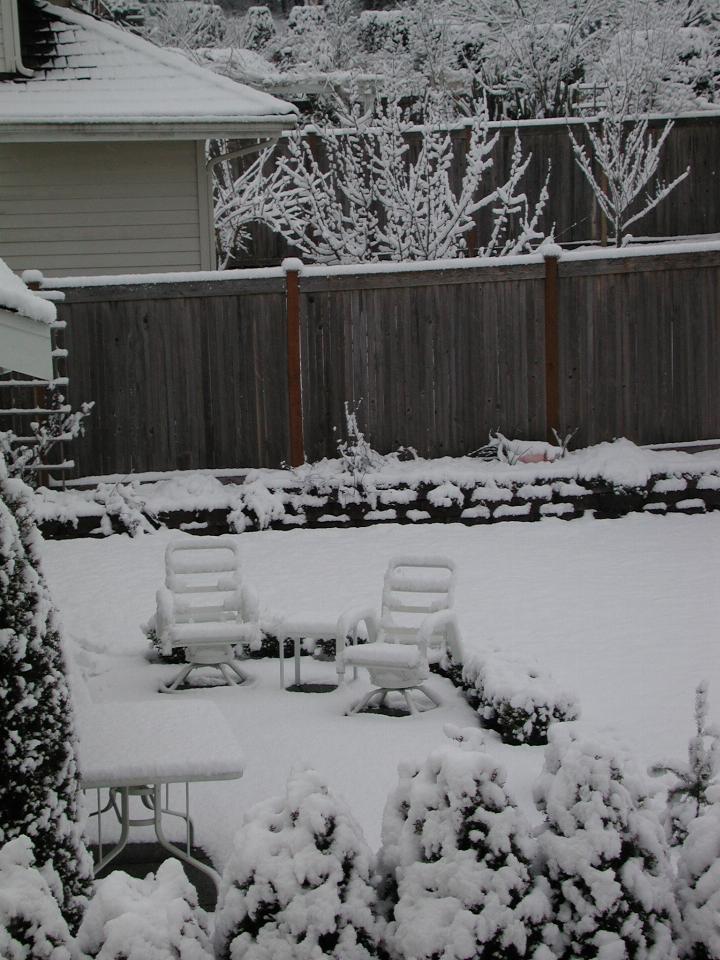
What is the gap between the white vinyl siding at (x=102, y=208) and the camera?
1298cm

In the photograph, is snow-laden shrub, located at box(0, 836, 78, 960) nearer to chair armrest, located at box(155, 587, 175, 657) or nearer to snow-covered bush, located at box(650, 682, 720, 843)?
snow-covered bush, located at box(650, 682, 720, 843)

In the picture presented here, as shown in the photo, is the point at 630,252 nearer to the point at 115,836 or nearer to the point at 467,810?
the point at 115,836

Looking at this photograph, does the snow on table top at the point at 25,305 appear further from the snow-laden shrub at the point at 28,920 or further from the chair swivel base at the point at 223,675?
the chair swivel base at the point at 223,675

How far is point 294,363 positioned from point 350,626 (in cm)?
471

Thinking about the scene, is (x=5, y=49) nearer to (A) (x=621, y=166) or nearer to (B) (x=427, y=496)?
(B) (x=427, y=496)

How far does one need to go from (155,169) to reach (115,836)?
949cm

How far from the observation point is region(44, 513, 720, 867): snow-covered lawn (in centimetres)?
580

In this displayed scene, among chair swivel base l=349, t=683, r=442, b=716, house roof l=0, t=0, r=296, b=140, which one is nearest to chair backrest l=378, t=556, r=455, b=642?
chair swivel base l=349, t=683, r=442, b=716

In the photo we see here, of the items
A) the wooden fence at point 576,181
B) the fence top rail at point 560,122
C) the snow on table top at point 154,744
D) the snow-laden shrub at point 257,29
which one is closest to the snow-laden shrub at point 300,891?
the snow on table top at point 154,744

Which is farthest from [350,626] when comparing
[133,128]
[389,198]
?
[389,198]

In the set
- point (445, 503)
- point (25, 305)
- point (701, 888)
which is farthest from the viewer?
point (445, 503)

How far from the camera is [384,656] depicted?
649cm

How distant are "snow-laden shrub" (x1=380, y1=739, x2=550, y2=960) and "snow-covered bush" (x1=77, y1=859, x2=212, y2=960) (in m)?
0.51

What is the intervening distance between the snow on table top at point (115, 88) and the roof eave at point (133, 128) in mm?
29
